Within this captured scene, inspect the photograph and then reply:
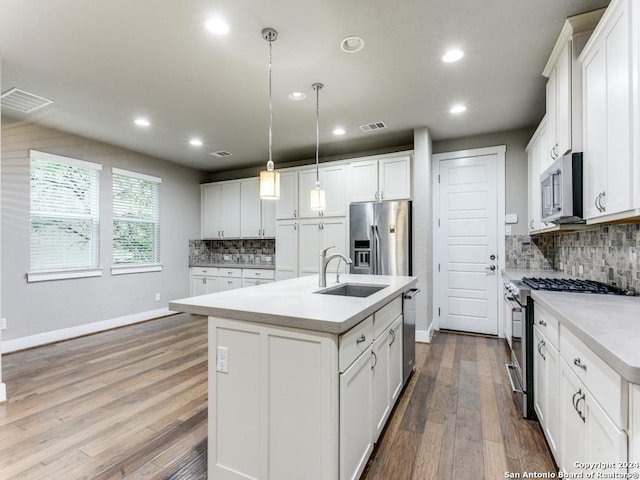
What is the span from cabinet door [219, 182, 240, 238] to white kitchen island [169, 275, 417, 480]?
413 cm

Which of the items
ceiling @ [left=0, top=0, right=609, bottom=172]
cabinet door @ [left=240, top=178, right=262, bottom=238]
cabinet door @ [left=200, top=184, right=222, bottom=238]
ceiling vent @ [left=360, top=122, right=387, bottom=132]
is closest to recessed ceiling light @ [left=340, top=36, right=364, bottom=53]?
ceiling @ [left=0, top=0, right=609, bottom=172]

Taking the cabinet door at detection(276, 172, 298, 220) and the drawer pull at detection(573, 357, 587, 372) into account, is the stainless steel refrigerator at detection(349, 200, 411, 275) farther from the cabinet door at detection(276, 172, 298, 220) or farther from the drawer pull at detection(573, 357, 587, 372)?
the drawer pull at detection(573, 357, 587, 372)

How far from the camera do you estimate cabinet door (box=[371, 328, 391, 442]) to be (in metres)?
1.85

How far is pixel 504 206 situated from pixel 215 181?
5153 millimetres

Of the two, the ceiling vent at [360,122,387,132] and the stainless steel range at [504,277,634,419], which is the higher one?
the ceiling vent at [360,122,387,132]

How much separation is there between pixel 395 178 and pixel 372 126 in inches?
28.9

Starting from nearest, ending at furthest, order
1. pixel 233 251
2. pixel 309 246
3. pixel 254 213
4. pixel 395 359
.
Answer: pixel 395 359
pixel 309 246
pixel 254 213
pixel 233 251

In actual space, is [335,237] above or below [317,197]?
below

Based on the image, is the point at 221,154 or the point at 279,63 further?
the point at 221,154

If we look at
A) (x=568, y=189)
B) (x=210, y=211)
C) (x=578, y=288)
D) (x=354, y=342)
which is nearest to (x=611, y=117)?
(x=568, y=189)

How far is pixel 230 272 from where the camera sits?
212 inches

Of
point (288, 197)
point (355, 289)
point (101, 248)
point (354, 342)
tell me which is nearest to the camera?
point (354, 342)

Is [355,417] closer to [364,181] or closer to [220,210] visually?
[364,181]

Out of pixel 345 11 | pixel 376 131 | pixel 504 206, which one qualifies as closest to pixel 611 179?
pixel 345 11
